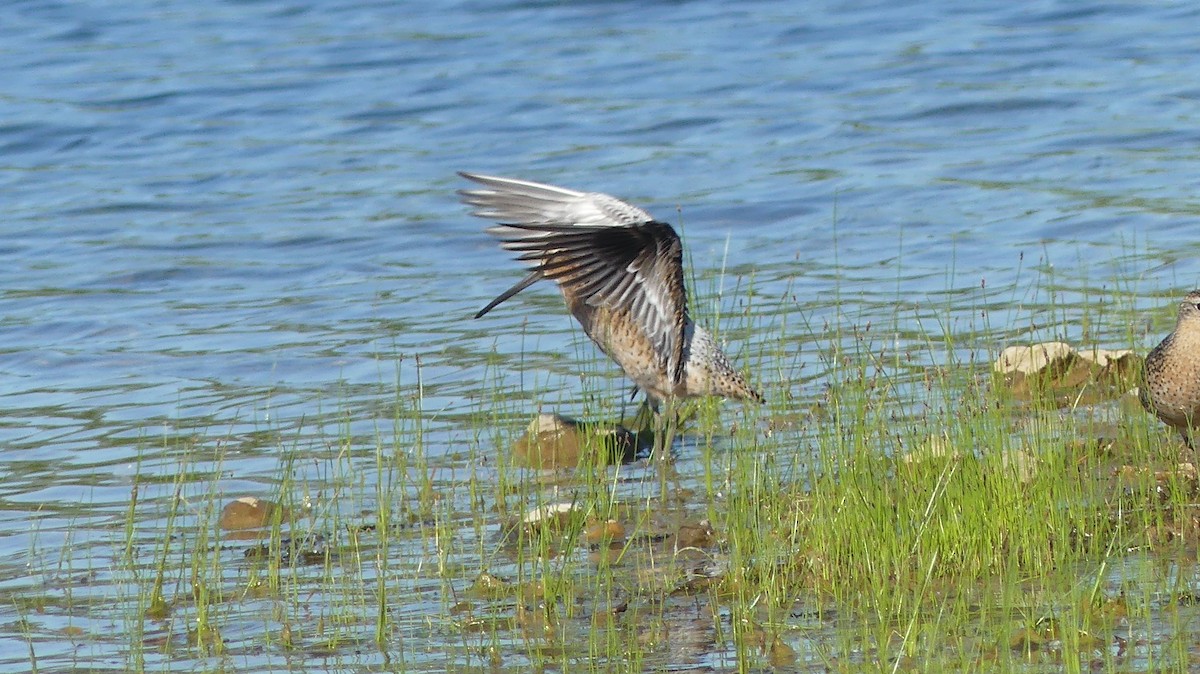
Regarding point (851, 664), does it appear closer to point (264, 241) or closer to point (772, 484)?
point (772, 484)

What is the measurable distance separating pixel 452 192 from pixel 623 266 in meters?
6.81

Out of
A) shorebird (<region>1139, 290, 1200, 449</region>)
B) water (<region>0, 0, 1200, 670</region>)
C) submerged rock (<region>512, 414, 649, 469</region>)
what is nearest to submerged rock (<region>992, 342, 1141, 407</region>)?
water (<region>0, 0, 1200, 670</region>)

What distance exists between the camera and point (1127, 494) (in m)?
6.42

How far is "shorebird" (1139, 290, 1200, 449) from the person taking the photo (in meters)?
6.72

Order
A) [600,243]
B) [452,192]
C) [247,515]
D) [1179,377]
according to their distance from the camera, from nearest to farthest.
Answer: [1179,377]
[247,515]
[600,243]
[452,192]

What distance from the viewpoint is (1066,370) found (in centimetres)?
807

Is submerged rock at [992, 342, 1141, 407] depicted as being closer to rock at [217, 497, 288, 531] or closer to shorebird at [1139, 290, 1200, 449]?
shorebird at [1139, 290, 1200, 449]

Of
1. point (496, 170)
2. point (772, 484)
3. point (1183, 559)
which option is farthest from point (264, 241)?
point (1183, 559)

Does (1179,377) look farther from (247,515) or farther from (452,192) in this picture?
(452,192)

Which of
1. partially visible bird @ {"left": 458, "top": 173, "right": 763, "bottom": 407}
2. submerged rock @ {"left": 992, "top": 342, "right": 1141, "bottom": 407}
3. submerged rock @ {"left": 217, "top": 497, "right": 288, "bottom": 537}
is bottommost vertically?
submerged rock @ {"left": 217, "top": 497, "right": 288, "bottom": 537}

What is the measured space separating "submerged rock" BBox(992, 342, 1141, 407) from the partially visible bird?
1.13 meters

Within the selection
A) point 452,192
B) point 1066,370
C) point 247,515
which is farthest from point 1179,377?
point 452,192

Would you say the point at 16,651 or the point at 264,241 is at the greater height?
the point at 264,241

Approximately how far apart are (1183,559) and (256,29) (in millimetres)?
17129
